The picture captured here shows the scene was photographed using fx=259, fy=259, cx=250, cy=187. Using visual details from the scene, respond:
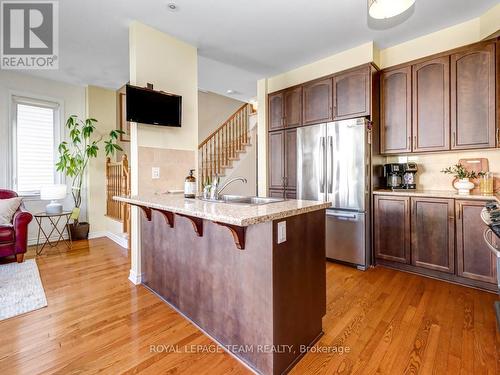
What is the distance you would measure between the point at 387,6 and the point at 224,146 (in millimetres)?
4665

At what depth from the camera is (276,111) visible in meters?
4.30

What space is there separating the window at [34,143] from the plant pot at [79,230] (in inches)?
32.5

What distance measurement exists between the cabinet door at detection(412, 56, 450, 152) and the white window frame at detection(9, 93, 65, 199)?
552cm

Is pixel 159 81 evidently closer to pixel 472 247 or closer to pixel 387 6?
pixel 387 6

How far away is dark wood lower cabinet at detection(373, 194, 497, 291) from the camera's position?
259 centimetres

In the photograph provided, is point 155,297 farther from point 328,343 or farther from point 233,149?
point 233,149

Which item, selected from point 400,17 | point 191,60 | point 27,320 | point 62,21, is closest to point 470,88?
point 400,17

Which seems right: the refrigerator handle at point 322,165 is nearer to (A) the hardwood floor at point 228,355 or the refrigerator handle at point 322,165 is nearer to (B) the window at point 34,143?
(A) the hardwood floor at point 228,355

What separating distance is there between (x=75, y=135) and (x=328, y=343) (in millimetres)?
4870

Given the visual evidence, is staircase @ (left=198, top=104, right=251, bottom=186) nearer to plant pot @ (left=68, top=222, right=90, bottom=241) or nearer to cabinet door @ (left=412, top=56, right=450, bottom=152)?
plant pot @ (left=68, top=222, right=90, bottom=241)

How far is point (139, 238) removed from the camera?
2.86 meters

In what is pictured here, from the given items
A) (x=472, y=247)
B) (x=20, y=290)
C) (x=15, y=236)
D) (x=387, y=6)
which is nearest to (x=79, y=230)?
(x=15, y=236)

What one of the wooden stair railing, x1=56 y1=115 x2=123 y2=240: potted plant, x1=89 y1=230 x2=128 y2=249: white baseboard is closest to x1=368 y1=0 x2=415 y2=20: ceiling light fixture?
the wooden stair railing

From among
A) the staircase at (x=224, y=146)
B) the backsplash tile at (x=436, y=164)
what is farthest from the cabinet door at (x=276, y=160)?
the staircase at (x=224, y=146)
